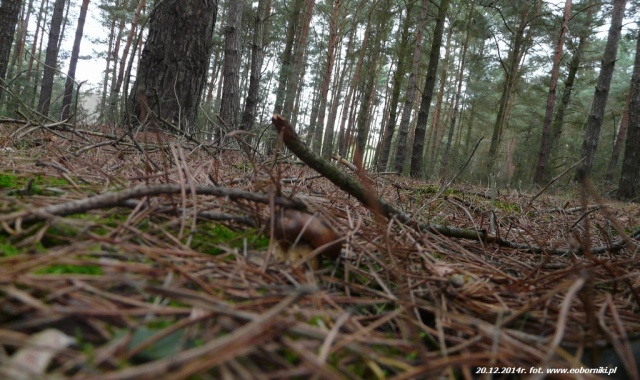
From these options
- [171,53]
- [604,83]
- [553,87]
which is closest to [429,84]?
[604,83]

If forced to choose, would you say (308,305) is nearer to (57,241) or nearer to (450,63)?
(57,241)

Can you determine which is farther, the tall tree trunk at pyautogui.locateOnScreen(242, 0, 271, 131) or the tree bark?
the tree bark

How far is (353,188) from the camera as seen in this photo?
47.2 inches

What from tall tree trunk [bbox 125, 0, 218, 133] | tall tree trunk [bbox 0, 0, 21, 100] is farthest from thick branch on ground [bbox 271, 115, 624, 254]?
tall tree trunk [bbox 0, 0, 21, 100]

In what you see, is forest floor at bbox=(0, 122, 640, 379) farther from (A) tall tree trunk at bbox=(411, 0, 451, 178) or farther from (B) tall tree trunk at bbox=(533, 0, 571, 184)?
(B) tall tree trunk at bbox=(533, 0, 571, 184)

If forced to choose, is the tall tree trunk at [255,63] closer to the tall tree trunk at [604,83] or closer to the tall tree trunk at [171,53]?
the tall tree trunk at [171,53]

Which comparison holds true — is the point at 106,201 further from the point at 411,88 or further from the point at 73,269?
the point at 411,88

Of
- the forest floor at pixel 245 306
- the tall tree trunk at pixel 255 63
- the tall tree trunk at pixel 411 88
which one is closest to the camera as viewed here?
the forest floor at pixel 245 306

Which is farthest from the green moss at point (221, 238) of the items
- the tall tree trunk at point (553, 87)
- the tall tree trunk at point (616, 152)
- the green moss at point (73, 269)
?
the tall tree trunk at point (616, 152)

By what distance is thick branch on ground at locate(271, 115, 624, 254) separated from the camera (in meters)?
1.00

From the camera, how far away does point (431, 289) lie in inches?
37.4

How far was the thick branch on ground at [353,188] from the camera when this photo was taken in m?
1.00

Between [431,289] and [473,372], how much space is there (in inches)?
10.2

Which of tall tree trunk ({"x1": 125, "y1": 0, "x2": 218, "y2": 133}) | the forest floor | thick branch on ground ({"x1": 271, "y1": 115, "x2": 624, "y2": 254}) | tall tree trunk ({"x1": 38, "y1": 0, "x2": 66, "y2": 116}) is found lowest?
the forest floor
